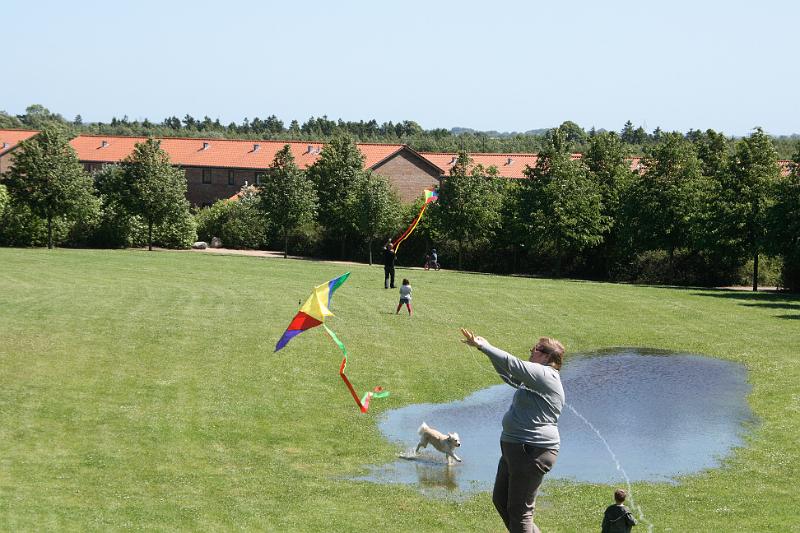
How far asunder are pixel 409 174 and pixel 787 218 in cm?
4736

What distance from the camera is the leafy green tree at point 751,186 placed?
5116 centimetres

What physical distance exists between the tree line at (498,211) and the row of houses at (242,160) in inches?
546

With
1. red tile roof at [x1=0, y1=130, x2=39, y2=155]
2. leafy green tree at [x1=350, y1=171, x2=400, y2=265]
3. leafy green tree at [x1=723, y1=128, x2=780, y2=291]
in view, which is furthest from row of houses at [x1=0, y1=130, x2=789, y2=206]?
leafy green tree at [x1=723, y1=128, x2=780, y2=291]

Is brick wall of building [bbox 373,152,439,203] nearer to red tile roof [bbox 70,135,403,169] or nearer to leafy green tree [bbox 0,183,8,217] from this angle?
red tile roof [bbox 70,135,403,169]

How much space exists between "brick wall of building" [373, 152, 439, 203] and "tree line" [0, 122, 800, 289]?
499 inches

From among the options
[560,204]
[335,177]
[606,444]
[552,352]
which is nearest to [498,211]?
[560,204]

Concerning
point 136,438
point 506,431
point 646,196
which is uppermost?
point 646,196

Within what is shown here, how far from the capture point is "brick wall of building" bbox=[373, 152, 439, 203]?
296 feet

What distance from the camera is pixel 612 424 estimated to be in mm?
20422

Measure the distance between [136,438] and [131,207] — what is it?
5414cm

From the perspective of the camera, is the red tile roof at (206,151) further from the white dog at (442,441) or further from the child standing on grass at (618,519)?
the child standing on grass at (618,519)

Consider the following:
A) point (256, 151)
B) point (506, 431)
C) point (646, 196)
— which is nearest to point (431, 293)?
point (646, 196)

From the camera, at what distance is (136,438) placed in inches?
710

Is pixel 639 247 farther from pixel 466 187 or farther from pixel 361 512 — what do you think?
pixel 361 512
